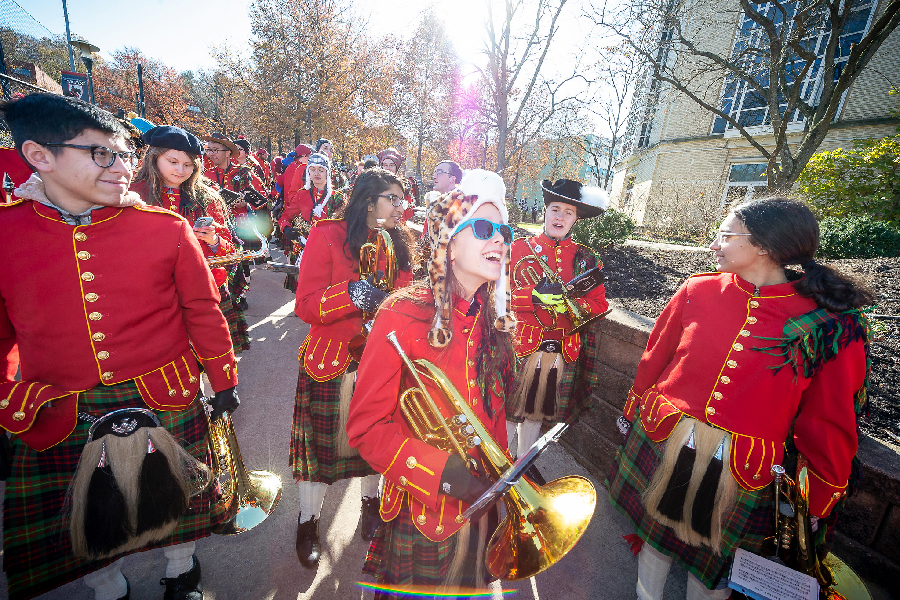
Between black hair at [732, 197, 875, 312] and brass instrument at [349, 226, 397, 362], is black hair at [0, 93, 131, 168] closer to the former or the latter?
brass instrument at [349, 226, 397, 362]

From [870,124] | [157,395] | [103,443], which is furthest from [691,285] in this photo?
[870,124]

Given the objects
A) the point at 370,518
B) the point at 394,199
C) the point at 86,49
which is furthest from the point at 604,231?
the point at 86,49

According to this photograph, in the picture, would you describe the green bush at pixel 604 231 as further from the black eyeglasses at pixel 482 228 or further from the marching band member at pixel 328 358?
the black eyeglasses at pixel 482 228

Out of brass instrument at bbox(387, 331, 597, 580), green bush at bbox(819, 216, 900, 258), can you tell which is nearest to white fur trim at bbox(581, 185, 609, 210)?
brass instrument at bbox(387, 331, 597, 580)

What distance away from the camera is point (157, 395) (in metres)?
1.84

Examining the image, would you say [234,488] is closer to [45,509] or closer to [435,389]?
[45,509]

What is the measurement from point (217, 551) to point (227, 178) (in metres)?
6.66

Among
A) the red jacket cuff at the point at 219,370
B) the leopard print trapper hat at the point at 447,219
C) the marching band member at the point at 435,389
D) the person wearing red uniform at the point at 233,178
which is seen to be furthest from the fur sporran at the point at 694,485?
the person wearing red uniform at the point at 233,178

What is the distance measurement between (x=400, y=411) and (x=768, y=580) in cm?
194

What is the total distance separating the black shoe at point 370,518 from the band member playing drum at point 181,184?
210 cm

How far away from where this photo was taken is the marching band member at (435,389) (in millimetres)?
1432

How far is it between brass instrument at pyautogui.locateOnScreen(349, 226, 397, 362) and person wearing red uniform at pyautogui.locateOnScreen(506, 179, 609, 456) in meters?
1.22

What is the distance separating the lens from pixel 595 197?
11.5 feet

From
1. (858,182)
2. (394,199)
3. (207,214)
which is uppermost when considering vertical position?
(858,182)
